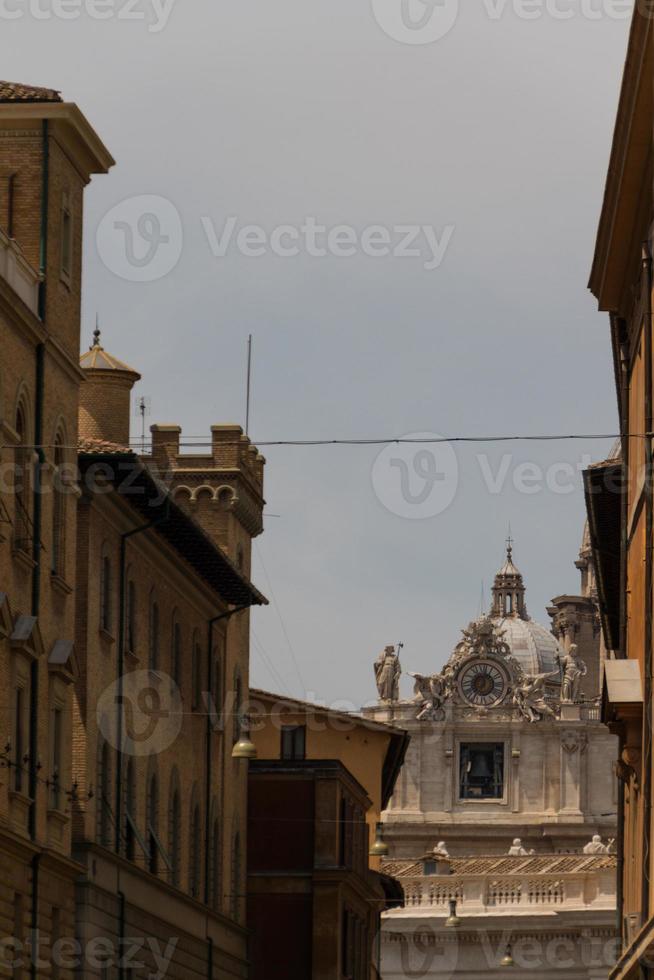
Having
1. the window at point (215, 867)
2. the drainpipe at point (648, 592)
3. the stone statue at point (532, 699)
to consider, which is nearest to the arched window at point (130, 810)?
the window at point (215, 867)

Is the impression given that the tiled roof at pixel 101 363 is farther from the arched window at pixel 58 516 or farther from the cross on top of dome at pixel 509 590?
the cross on top of dome at pixel 509 590

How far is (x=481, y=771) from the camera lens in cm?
16462

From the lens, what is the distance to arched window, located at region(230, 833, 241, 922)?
65375mm

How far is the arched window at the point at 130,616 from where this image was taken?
52156 mm

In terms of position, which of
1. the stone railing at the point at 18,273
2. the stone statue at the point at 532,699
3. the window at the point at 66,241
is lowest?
the stone railing at the point at 18,273

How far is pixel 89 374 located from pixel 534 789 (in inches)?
4213

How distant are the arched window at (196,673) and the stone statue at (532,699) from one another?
104277 mm

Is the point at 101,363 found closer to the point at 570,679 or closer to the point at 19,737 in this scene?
the point at 19,737

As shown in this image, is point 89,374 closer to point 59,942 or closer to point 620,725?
point 59,942

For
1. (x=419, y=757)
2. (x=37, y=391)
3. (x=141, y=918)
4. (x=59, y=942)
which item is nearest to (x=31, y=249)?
(x=37, y=391)

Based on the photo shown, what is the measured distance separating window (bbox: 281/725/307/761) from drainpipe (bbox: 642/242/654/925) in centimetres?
4224

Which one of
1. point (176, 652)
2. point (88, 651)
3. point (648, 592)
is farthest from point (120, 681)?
point (648, 592)

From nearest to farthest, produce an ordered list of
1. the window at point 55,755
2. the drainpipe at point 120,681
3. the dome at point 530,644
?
the window at point 55,755
the drainpipe at point 120,681
the dome at point 530,644

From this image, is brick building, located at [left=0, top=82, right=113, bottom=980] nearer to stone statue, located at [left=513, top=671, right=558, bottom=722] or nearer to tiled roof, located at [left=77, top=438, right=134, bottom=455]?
tiled roof, located at [left=77, top=438, right=134, bottom=455]
